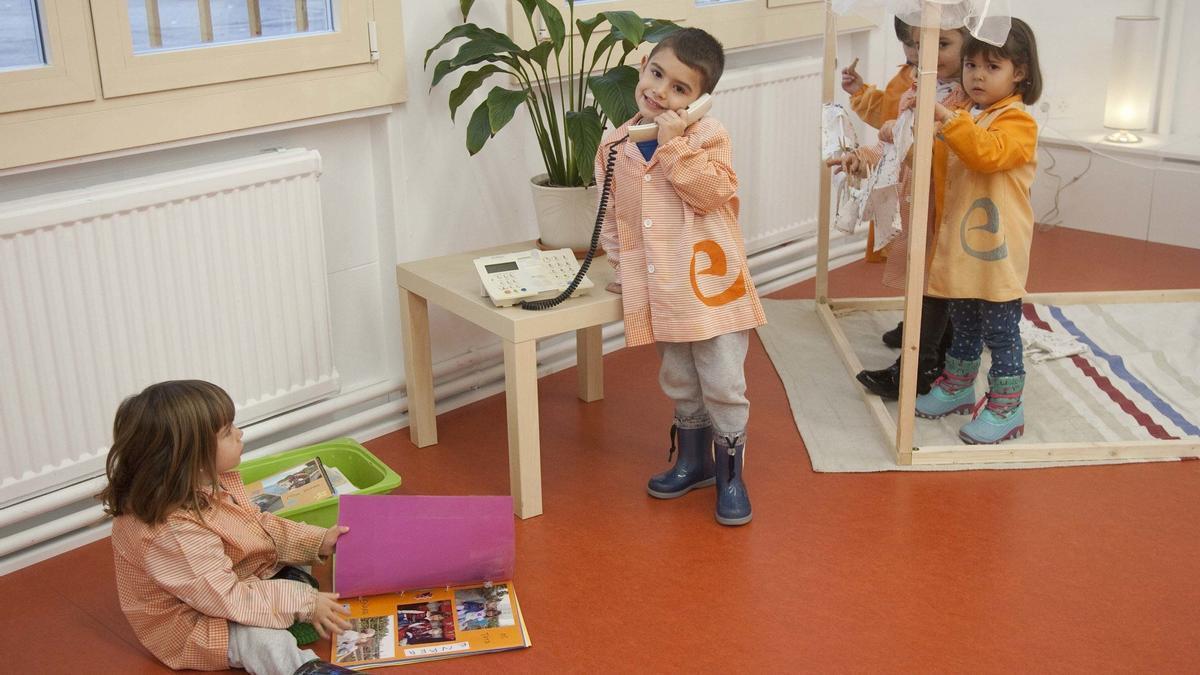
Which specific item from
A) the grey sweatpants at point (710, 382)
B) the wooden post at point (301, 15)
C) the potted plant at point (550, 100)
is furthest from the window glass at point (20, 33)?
the grey sweatpants at point (710, 382)

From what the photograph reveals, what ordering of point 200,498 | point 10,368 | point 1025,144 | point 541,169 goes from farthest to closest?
point 541,169
point 1025,144
point 10,368
point 200,498

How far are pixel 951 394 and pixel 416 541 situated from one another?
1525 millimetres

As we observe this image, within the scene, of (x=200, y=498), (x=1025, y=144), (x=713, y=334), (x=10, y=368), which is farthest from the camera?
(x=1025, y=144)

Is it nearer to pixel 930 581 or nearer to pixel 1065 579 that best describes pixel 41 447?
pixel 930 581

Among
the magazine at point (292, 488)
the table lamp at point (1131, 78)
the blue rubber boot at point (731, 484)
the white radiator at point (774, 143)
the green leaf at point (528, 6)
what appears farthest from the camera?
the table lamp at point (1131, 78)

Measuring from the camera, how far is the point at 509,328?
253 centimetres

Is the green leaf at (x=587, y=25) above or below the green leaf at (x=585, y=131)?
above

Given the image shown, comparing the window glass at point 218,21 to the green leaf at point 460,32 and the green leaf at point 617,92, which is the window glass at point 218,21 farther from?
the green leaf at point 617,92

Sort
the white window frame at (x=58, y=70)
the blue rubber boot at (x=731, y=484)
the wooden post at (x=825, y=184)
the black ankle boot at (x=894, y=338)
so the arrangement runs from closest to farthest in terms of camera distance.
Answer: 1. the white window frame at (x=58, y=70)
2. the blue rubber boot at (x=731, y=484)
3. the wooden post at (x=825, y=184)
4. the black ankle boot at (x=894, y=338)

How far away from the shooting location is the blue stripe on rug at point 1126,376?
9.99 ft

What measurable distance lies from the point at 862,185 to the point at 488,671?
1593 mm

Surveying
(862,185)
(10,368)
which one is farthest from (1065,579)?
(10,368)

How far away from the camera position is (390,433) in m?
3.15

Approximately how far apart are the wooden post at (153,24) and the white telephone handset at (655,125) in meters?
0.98
